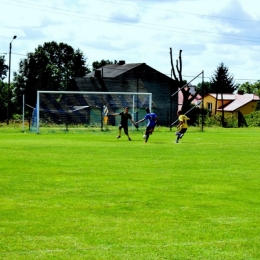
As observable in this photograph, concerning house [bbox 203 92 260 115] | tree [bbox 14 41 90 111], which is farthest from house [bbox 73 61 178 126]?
house [bbox 203 92 260 115]

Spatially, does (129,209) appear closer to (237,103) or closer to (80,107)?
(80,107)

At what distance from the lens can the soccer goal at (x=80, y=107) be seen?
163 feet

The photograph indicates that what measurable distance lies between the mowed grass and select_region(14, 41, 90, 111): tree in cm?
3972

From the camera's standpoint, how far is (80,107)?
51.4m

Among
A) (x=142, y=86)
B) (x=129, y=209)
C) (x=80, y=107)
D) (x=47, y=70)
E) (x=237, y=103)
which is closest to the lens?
(x=129, y=209)

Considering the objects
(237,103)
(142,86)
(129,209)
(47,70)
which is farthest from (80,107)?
(237,103)

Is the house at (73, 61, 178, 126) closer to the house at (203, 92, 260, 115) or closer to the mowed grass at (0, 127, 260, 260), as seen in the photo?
the house at (203, 92, 260, 115)

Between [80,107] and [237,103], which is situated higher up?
[237,103]

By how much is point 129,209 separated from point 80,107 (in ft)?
127

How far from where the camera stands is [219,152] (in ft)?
92.0

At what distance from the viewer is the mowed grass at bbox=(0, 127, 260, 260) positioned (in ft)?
31.6

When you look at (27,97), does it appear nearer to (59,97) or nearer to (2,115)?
(2,115)

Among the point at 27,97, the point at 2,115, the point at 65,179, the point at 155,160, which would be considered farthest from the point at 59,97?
the point at 65,179

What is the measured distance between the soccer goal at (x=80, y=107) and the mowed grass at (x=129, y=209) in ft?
86.9
